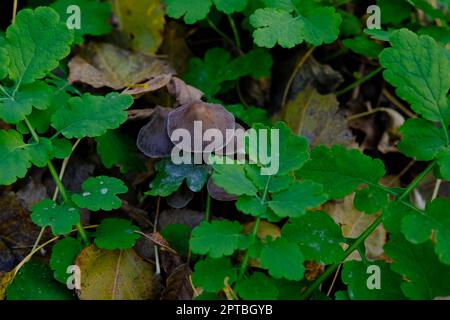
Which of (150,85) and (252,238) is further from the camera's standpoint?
(150,85)

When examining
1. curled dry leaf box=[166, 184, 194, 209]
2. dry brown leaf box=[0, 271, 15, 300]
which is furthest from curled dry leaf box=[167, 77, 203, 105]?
dry brown leaf box=[0, 271, 15, 300]

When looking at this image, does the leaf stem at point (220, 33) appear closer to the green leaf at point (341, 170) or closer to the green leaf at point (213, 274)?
the green leaf at point (341, 170)

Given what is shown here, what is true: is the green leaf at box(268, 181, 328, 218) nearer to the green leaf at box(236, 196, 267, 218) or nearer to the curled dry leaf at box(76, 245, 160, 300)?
the green leaf at box(236, 196, 267, 218)

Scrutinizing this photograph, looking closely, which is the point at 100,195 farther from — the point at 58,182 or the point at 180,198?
the point at 180,198

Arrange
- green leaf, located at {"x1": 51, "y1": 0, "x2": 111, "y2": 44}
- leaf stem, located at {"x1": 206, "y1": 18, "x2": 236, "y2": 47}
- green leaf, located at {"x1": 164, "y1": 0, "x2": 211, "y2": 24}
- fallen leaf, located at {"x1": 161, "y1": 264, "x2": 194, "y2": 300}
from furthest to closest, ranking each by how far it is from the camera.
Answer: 1. leaf stem, located at {"x1": 206, "y1": 18, "x2": 236, "y2": 47}
2. green leaf, located at {"x1": 51, "y1": 0, "x2": 111, "y2": 44}
3. green leaf, located at {"x1": 164, "y1": 0, "x2": 211, "y2": 24}
4. fallen leaf, located at {"x1": 161, "y1": 264, "x2": 194, "y2": 300}

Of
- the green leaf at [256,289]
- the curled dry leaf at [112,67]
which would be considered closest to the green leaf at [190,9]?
the curled dry leaf at [112,67]

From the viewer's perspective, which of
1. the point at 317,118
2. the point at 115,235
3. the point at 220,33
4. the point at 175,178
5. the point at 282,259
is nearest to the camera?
the point at 282,259

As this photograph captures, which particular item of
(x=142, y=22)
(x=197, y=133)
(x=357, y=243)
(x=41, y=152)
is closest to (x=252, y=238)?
(x=357, y=243)

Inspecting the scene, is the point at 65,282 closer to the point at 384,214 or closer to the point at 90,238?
the point at 90,238

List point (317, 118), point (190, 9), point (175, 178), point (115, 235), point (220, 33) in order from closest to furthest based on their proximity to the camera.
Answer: point (115, 235), point (175, 178), point (190, 9), point (317, 118), point (220, 33)
